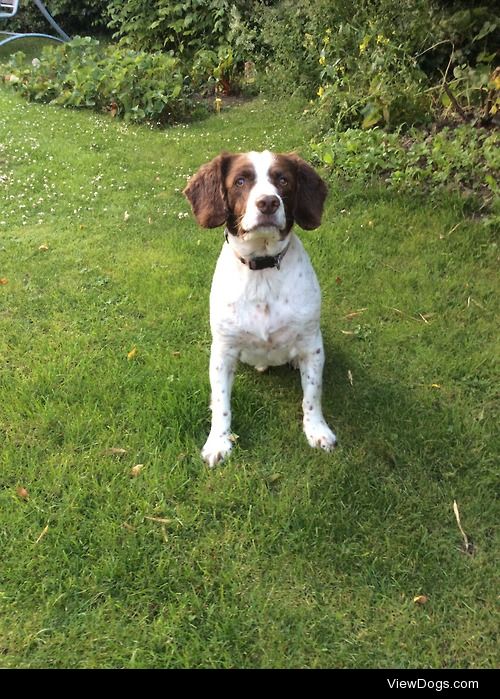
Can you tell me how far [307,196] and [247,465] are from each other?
129 centimetres

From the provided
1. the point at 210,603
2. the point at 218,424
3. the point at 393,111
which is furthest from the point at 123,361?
the point at 393,111

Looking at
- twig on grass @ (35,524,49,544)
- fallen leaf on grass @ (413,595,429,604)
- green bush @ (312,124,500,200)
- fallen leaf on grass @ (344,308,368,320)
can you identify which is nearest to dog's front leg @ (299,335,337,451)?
fallen leaf on grass @ (413,595,429,604)

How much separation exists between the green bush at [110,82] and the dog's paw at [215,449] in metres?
5.86

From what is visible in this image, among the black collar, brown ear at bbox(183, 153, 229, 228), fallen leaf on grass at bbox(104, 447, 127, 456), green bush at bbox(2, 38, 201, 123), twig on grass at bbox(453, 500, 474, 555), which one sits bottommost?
fallen leaf on grass at bbox(104, 447, 127, 456)

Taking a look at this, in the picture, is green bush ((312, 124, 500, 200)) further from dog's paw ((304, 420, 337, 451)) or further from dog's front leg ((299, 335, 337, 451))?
dog's paw ((304, 420, 337, 451))

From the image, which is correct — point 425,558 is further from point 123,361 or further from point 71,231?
point 71,231

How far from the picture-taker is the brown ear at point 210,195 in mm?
2756

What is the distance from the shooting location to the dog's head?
2553mm

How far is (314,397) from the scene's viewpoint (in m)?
2.98

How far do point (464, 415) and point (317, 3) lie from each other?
17.8 feet

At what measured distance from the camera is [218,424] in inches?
115

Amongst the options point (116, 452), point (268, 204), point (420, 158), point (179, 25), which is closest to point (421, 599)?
point (116, 452)

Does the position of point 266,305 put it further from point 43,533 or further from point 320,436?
point 43,533

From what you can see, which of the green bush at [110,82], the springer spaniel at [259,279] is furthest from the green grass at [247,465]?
the green bush at [110,82]
